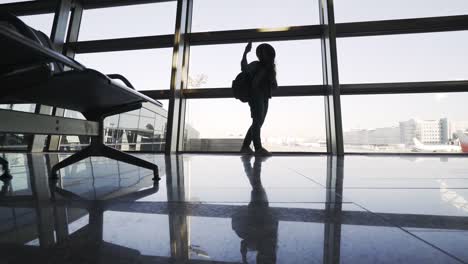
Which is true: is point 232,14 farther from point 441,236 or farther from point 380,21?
point 441,236

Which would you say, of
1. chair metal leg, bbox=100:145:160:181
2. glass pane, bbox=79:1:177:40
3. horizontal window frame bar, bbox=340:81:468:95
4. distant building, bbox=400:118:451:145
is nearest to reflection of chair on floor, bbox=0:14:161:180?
chair metal leg, bbox=100:145:160:181

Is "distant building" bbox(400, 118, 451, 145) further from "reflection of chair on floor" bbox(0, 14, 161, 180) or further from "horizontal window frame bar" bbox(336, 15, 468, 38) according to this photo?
"reflection of chair on floor" bbox(0, 14, 161, 180)

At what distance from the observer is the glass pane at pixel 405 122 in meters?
3.30

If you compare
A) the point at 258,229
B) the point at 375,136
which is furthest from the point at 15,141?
the point at 375,136

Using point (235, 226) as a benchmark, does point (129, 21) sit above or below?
above

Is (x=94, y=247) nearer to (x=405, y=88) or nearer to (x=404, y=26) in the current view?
(x=405, y=88)

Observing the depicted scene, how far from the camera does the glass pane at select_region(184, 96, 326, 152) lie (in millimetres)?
3549

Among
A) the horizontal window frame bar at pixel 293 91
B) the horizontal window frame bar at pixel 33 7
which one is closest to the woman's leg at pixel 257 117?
the horizontal window frame bar at pixel 293 91

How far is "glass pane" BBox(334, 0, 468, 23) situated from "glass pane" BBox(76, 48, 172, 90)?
2759mm

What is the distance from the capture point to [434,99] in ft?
10.8

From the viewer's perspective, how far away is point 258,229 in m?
0.46

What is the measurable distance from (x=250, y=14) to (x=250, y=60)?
82cm

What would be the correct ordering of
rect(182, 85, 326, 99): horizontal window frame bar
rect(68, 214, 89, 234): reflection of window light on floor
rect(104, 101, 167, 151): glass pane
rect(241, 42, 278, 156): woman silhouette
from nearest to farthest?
rect(68, 214, 89, 234): reflection of window light on floor, rect(241, 42, 278, 156): woman silhouette, rect(182, 85, 326, 99): horizontal window frame bar, rect(104, 101, 167, 151): glass pane

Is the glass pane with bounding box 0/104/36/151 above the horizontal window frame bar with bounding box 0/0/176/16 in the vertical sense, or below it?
below
